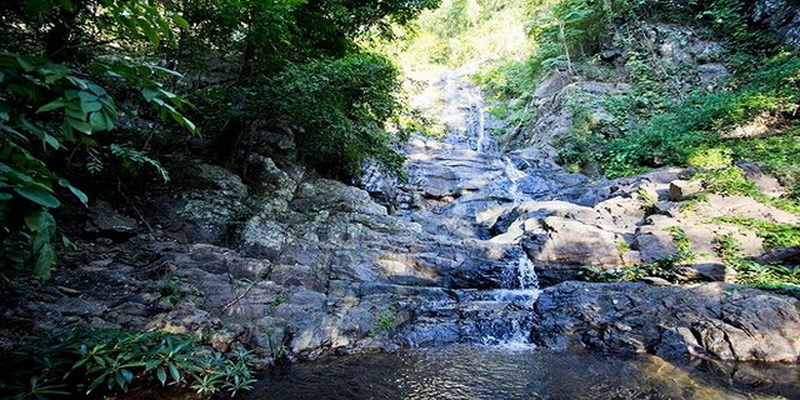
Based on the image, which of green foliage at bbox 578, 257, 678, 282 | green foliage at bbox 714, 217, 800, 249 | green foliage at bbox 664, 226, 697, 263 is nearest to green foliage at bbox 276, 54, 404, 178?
green foliage at bbox 578, 257, 678, 282

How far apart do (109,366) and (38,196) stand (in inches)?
115

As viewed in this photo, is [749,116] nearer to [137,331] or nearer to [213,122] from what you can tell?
[213,122]

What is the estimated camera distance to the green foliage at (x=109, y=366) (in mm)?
2924

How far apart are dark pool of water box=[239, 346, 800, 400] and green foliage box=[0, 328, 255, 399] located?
1.46 feet

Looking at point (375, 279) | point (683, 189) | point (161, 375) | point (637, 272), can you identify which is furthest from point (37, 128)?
point (683, 189)

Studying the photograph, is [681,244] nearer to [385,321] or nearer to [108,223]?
[385,321]

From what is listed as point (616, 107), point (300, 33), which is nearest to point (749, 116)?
point (616, 107)

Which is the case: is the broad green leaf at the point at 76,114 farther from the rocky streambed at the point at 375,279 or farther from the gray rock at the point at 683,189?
the gray rock at the point at 683,189

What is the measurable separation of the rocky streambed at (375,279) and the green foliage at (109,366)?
1.97 feet

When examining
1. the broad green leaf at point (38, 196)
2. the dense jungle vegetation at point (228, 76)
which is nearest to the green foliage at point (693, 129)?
the dense jungle vegetation at point (228, 76)

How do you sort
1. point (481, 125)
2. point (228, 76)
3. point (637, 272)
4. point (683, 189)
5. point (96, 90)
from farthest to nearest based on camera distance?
point (481, 125), point (683, 189), point (228, 76), point (637, 272), point (96, 90)

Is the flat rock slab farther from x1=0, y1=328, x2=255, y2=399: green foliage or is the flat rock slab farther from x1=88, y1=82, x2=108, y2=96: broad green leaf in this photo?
x1=88, y1=82, x2=108, y2=96: broad green leaf

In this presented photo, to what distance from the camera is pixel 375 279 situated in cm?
703

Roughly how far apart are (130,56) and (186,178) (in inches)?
97.3
